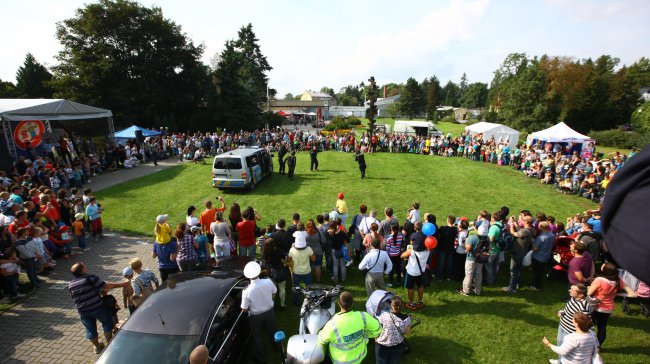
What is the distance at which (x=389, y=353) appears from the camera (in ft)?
17.9

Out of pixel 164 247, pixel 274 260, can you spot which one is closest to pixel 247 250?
pixel 274 260

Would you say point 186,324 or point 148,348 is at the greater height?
point 186,324

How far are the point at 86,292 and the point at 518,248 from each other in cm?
943

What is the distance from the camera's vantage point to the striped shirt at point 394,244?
8422mm

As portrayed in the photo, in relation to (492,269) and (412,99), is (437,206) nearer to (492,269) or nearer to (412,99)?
(492,269)

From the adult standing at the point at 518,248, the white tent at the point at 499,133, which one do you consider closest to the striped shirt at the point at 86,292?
the adult standing at the point at 518,248

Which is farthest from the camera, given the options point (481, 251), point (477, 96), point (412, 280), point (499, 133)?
point (477, 96)

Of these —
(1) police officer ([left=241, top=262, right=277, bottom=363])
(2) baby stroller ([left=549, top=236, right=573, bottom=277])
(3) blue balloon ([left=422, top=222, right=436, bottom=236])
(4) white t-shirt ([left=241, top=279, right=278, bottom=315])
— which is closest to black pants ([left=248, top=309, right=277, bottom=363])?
(1) police officer ([left=241, top=262, right=277, bottom=363])

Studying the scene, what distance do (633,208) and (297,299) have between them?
302 inches

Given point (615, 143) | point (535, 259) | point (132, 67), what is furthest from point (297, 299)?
point (615, 143)

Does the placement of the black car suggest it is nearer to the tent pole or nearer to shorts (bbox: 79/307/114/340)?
shorts (bbox: 79/307/114/340)

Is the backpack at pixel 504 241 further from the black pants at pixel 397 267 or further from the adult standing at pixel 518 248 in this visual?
the black pants at pixel 397 267

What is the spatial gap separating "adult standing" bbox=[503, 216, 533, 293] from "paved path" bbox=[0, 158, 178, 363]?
9467 mm

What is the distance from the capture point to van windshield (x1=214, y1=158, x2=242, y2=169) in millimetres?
16625
